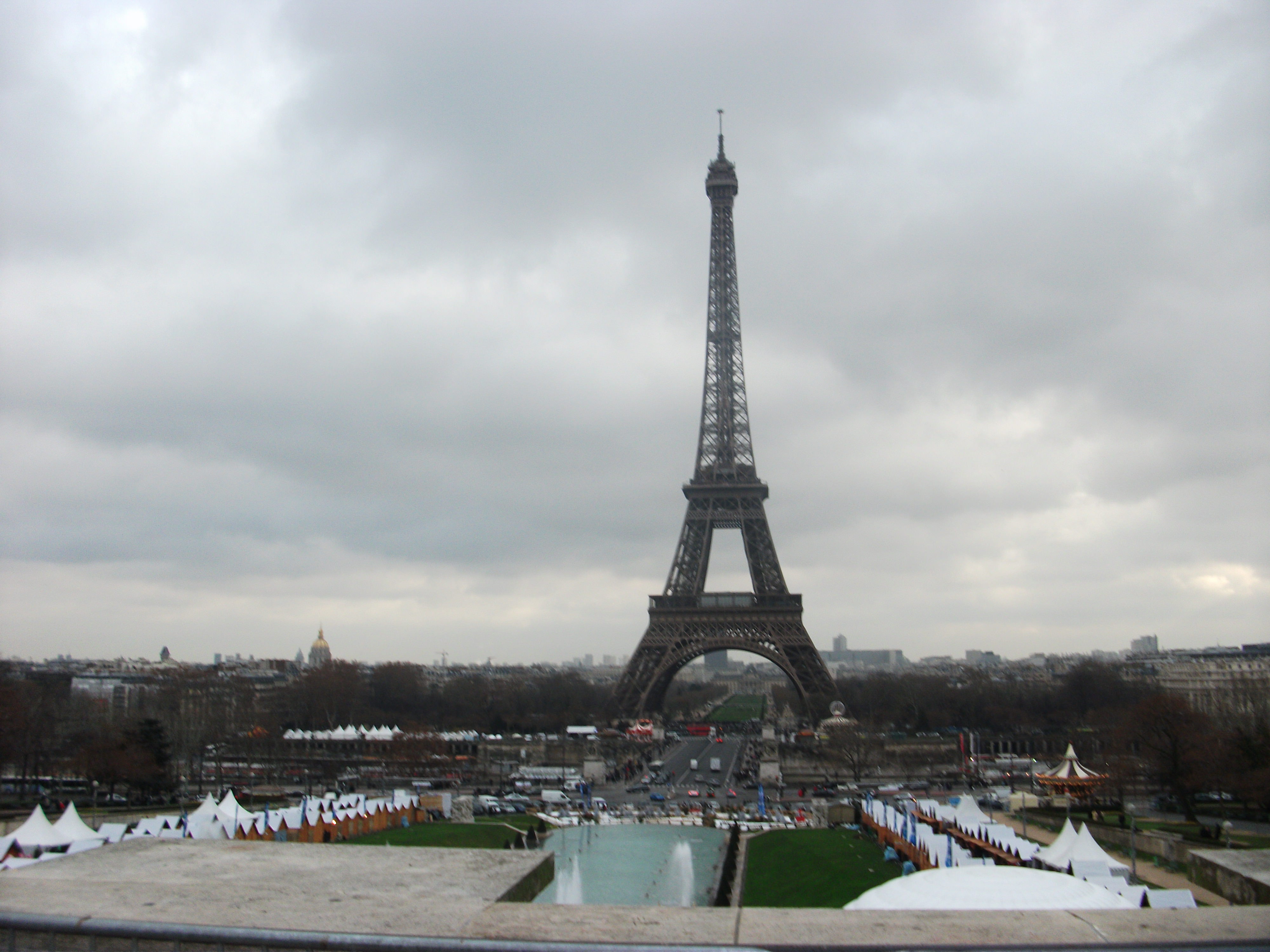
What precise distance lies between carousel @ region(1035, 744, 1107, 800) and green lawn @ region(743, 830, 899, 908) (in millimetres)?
11589

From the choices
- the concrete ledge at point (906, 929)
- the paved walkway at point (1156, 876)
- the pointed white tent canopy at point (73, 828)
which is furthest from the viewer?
the pointed white tent canopy at point (73, 828)

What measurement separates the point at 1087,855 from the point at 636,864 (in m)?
17.4

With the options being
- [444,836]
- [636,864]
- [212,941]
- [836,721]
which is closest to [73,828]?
[444,836]

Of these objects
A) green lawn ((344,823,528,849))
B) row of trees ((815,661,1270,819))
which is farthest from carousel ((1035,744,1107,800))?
green lawn ((344,823,528,849))

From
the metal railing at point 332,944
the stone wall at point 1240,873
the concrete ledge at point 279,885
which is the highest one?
the metal railing at point 332,944

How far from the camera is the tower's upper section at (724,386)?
296 feet

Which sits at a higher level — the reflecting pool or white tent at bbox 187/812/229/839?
white tent at bbox 187/812/229/839

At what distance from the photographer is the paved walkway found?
74.1 feet

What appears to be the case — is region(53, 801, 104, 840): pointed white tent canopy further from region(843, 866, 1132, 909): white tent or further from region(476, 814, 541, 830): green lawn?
region(843, 866, 1132, 909): white tent

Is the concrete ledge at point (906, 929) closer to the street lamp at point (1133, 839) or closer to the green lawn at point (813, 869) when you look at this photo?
the green lawn at point (813, 869)

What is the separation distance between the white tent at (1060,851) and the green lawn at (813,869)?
4561 mm

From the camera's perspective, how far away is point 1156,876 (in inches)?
1163

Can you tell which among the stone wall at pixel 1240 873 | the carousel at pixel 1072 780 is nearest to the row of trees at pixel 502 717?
the carousel at pixel 1072 780

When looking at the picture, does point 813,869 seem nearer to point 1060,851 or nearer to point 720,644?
point 1060,851
